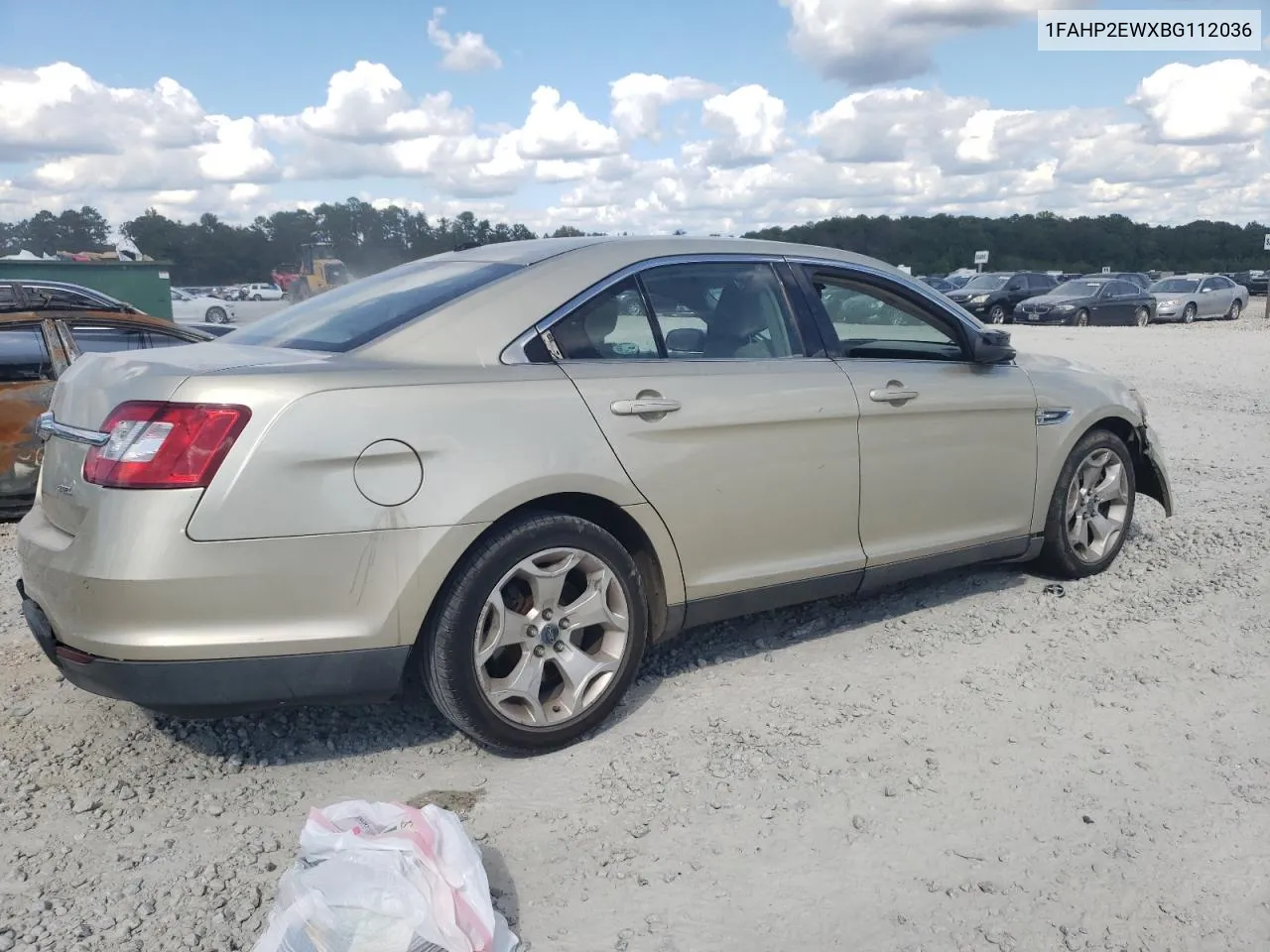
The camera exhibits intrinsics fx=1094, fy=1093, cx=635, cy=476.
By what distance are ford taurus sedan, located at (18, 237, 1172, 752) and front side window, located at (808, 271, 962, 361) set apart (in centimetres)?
1


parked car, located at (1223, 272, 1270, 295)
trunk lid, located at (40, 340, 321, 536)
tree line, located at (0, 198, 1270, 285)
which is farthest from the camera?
tree line, located at (0, 198, 1270, 285)

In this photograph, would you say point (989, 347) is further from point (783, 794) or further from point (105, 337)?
point (105, 337)

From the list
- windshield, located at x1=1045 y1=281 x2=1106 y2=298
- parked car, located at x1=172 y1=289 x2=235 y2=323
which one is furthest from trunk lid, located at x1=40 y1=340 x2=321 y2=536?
parked car, located at x1=172 y1=289 x2=235 y2=323

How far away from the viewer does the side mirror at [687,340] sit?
12.6 feet

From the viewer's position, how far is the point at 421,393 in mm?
3137

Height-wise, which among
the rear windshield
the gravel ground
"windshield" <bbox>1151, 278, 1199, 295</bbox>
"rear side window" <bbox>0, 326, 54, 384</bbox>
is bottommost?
"windshield" <bbox>1151, 278, 1199, 295</bbox>

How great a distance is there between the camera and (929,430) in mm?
4395

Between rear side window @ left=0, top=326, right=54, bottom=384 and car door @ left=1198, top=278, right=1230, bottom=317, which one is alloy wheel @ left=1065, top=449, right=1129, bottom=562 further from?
car door @ left=1198, top=278, right=1230, bottom=317

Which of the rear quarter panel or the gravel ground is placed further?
the rear quarter panel

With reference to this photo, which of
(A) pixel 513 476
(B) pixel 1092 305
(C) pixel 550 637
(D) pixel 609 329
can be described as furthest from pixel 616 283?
(B) pixel 1092 305

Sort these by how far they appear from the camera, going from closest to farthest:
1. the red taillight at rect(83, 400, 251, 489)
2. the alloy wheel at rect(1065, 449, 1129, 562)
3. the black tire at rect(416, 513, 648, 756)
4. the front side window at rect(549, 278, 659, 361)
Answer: the red taillight at rect(83, 400, 251, 489)
the black tire at rect(416, 513, 648, 756)
the front side window at rect(549, 278, 659, 361)
the alloy wheel at rect(1065, 449, 1129, 562)

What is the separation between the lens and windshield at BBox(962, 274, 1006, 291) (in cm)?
3366

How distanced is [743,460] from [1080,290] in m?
29.9

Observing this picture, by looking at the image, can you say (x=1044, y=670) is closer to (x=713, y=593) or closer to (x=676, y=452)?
(x=713, y=593)
